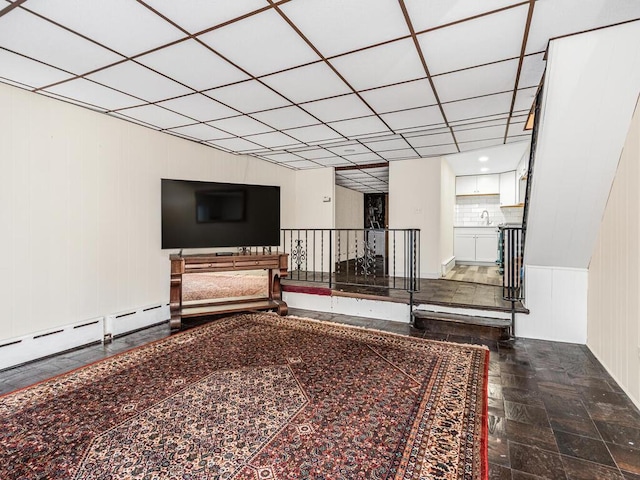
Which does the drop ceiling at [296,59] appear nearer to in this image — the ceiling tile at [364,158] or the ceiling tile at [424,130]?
the ceiling tile at [424,130]

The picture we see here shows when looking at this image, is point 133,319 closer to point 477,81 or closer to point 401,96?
point 401,96

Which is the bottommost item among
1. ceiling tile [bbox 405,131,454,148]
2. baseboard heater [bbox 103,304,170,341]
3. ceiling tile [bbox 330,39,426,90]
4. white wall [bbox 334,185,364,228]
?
baseboard heater [bbox 103,304,170,341]

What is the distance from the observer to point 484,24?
2.19 m

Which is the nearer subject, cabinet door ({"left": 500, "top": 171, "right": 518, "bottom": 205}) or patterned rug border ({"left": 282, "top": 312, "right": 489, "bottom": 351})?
patterned rug border ({"left": 282, "top": 312, "right": 489, "bottom": 351})

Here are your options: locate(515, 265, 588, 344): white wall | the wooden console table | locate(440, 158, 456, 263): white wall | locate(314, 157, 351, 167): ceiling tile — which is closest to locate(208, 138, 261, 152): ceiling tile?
locate(314, 157, 351, 167): ceiling tile

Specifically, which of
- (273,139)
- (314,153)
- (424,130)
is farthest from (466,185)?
(273,139)

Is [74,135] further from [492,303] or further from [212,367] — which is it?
[492,303]

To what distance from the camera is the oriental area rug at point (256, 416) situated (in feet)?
5.54

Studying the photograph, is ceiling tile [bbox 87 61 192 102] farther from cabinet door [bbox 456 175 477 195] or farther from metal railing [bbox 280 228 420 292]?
cabinet door [bbox 456 175 477 195]

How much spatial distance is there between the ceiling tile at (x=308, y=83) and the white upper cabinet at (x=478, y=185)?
6.43 metres

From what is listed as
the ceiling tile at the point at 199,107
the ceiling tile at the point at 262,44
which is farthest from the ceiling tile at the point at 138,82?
the ceiling tile at the point at 262,44

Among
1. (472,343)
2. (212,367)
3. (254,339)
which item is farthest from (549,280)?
(212,367)

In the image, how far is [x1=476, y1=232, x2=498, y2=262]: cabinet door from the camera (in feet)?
26.6

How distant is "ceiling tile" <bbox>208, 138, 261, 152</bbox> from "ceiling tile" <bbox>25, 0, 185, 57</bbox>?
2477mm
